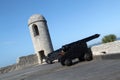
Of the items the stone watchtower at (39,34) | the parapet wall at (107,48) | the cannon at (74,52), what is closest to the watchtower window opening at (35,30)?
the stone watchtower at (39,34)

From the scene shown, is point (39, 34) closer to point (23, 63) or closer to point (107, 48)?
point (23, 63)

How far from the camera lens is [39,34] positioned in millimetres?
32844

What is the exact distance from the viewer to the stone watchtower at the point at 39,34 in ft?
107

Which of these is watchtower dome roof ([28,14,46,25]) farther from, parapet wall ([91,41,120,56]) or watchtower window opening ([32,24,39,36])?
parapet wall ([91,41,120,56])

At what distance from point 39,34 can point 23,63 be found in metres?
4.68

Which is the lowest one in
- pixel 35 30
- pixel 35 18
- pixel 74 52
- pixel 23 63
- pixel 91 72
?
pixel 91 72

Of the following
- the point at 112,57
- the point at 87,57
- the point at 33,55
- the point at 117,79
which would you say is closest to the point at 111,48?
the point at 87,57

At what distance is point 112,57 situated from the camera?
1355 centimetres

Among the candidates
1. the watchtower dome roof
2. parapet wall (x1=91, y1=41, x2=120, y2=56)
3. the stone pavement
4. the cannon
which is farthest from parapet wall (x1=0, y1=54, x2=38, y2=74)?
the stone pavement

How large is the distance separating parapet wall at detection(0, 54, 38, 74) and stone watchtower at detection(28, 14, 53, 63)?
4.51 feet

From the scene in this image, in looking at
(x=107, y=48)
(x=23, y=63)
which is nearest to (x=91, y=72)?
(x=107, y=48)

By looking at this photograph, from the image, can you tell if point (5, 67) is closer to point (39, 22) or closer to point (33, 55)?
point (33, 55)

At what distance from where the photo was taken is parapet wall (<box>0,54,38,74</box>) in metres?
33.9

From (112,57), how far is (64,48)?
3854 mm
